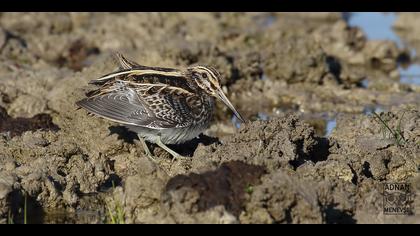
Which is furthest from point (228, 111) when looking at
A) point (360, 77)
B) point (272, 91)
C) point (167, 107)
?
point (167, 107)

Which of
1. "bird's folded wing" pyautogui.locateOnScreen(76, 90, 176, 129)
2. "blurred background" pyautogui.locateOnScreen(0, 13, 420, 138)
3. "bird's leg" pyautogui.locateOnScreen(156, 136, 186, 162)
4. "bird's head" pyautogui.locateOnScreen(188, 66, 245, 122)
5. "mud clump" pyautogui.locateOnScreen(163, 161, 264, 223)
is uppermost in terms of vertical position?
"blurred background" pyautogui.locateOnScreen(0, 13, 420, 138)

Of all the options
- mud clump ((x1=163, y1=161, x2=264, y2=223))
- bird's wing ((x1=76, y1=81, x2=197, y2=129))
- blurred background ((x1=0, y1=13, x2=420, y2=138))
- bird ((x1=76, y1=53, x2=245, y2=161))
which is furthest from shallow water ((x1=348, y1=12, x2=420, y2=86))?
mud clump ((x1=163, y1=161, x2=264, y2=223))

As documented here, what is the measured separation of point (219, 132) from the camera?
11586mm

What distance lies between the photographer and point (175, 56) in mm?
13391

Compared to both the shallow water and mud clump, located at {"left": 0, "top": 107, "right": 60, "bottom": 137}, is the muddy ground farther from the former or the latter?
the shallow water

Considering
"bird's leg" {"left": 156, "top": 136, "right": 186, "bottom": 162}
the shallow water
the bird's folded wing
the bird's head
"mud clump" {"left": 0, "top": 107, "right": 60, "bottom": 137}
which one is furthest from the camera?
the shallow water

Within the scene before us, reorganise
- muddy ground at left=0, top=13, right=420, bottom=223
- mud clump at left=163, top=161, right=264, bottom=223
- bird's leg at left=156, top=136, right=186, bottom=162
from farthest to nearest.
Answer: bird's leg at left=156, top=136, right=186, bottom=162 → muddy ground at left=0, top=13, right=420, bottom=223 → mud clump at left=163, top=161, right=264, bottom=223

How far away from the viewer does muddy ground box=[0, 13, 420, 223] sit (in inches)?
281

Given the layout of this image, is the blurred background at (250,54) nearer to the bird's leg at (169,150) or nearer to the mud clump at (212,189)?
the bird's leg at (169,150)

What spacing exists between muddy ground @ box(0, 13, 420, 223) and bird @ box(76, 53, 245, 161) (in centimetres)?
33

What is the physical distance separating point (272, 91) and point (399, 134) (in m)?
4.31

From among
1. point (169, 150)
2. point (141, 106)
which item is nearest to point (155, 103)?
point (141, 106)
